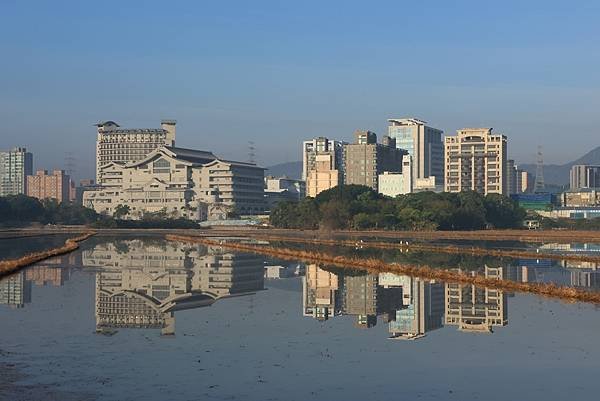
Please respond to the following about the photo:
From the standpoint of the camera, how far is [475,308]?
80.8 ft

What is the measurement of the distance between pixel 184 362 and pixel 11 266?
25.6 metres

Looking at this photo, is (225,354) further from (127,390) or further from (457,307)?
(457,307)

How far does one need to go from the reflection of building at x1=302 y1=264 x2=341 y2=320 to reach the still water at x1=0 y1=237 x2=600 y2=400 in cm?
8

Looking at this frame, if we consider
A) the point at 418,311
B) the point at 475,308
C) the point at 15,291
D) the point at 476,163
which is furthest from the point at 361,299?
the point at 476,163

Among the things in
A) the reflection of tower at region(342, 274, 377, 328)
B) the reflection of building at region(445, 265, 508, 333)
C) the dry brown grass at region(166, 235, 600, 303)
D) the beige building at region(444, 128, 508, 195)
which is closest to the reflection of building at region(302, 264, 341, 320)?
the reflection of tower at region(342, 274, 377, 328)

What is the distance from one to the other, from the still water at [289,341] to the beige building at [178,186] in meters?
151

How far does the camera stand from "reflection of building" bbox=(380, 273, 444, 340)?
20.4 metres

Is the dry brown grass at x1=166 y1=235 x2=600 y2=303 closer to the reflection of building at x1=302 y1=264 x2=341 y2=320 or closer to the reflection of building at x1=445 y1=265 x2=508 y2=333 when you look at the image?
the reflection of building at x1=445 y1=265 x2=508 y2=333

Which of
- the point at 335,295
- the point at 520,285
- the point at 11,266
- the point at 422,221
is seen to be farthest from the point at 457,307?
the point at 422,221

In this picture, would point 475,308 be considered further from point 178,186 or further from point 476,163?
point 476,163

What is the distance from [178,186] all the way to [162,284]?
157 meters

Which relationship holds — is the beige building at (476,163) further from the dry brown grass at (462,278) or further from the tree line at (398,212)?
the dry brown grass at (462,278)

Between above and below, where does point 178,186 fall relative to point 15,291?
above

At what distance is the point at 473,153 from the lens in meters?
194
